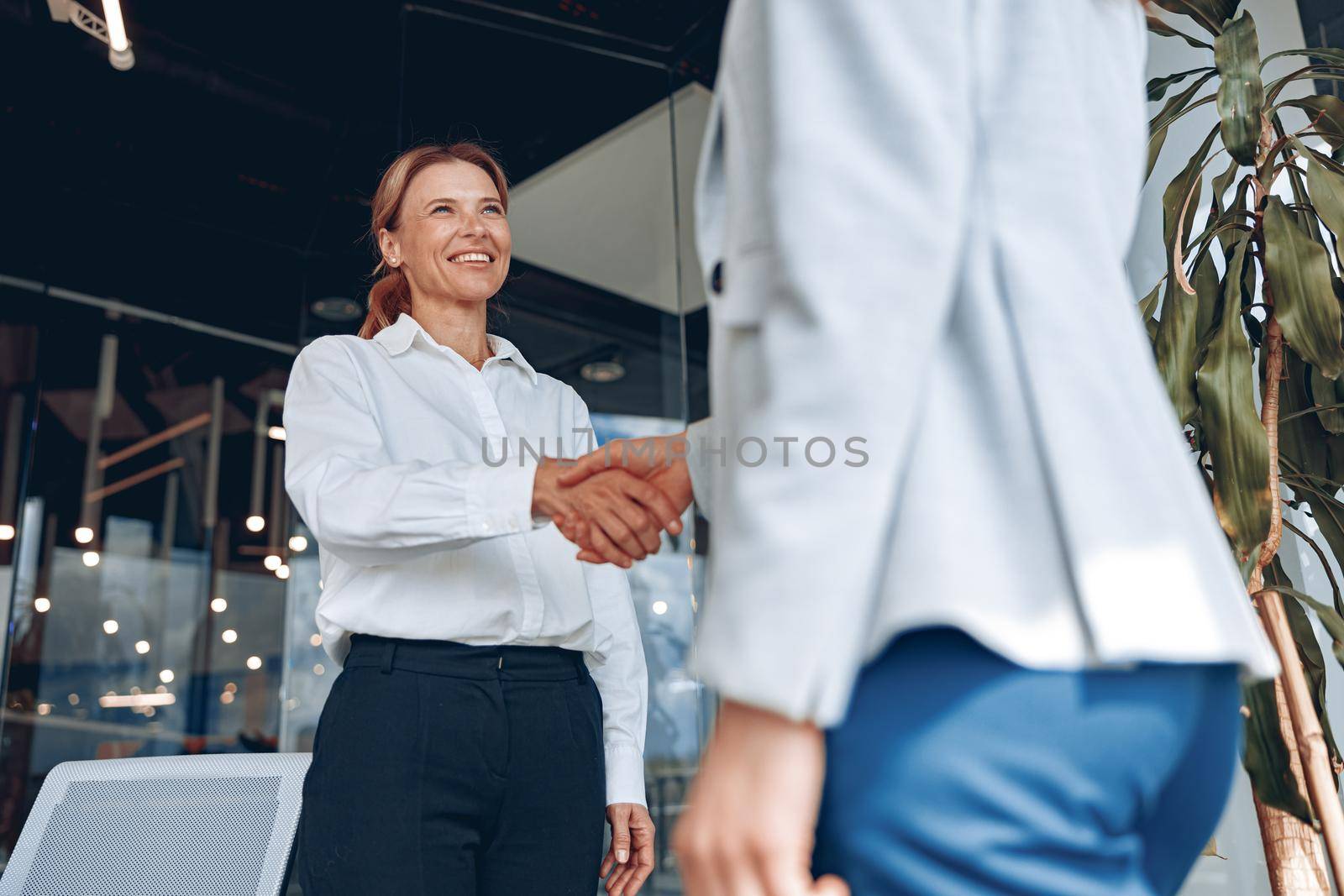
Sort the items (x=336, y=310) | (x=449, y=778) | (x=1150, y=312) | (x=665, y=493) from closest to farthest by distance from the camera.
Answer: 1. (x=665, y=493)
2. (x=449, y=778)
3. (x=1150, y=312)
4. (x=336, y=310)

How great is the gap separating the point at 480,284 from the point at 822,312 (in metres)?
1.24

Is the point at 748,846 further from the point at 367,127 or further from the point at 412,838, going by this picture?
the point at 367,127

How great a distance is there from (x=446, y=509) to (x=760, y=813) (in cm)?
78

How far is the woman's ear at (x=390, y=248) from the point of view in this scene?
1.73 m

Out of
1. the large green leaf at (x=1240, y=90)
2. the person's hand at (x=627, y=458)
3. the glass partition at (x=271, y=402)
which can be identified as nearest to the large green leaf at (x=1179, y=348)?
the large green leaf at (x=1240, y=90)

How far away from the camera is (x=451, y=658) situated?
4.34 feet

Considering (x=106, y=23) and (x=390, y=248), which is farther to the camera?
(x=106, y=23)

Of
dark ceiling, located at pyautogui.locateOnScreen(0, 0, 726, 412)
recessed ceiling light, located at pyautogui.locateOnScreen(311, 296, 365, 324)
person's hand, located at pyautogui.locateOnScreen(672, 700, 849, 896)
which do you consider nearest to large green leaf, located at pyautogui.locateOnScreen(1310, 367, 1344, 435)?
person's hand, located at pyautogui.locateOnScreen(672, 700, 849, 896)

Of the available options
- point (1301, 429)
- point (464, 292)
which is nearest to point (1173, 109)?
point (1301, 429)

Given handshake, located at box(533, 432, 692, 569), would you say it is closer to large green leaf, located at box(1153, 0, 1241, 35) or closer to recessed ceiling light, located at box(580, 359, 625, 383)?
large green leaf, located at box(1153, 0, 1241, 35)

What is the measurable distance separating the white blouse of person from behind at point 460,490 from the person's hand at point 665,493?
0.04ft

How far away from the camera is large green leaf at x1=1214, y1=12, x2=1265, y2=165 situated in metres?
1.56

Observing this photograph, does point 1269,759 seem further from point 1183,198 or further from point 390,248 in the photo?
point 390,248

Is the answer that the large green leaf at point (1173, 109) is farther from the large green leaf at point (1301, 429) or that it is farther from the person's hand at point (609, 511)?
the person's hand at point (609, 511)
